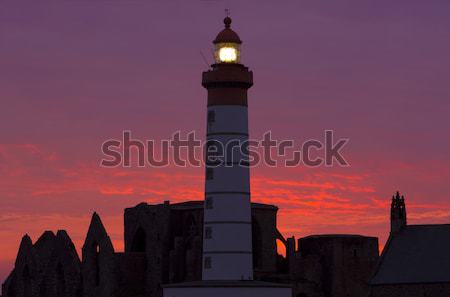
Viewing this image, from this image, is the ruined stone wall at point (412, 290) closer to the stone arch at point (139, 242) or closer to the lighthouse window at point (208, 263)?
the lighthouse window at point (208, 263)

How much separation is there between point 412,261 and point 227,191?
43.4ft

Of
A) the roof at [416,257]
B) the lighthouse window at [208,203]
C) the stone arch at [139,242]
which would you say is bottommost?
the roof at [416,257]

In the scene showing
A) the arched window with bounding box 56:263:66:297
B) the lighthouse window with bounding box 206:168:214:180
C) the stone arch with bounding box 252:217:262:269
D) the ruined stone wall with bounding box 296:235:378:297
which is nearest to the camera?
the lighthouse window with bounding box 206:168:214:180

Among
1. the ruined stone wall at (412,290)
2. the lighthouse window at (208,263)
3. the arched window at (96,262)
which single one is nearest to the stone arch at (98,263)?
the arched window at (96,262)

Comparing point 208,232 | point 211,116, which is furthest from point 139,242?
point 211,116

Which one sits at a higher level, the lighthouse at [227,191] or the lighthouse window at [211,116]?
the lighthouse window at [211,116]

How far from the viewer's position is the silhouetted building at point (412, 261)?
226ft

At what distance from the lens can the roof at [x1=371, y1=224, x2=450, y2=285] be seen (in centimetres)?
6906

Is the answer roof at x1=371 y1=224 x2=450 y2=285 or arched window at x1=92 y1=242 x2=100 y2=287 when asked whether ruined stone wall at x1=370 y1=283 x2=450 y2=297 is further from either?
arched window at x1=92 y1=242 x2=100 y2=287

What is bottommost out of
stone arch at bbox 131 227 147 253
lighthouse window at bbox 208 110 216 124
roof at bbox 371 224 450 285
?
roof at bbox 371 224 450 285

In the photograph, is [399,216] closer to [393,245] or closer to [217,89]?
[393,245]

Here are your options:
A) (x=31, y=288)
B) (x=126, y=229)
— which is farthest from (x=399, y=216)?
(x=31, y=288)

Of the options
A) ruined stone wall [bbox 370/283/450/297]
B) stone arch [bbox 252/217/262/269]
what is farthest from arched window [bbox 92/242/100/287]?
ruined stone wall [bbox 370/283/450/297]

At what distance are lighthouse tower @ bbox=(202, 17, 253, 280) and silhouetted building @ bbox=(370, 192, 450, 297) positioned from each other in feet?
34.6
